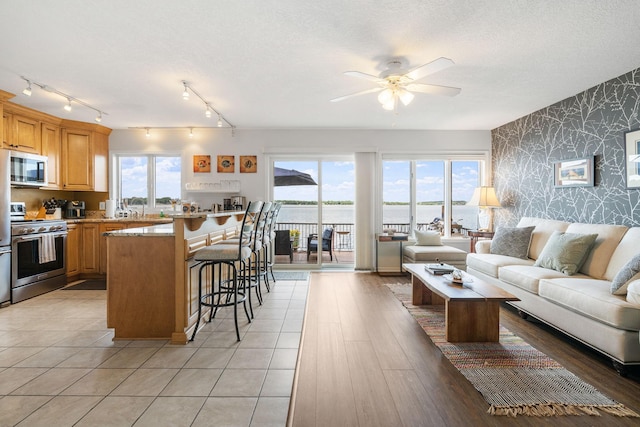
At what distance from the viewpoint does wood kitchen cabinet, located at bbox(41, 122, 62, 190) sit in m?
4.83

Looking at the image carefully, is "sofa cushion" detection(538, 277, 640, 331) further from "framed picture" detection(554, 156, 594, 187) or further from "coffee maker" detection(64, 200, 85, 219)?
"coffee maker" detection(64, 200, 85, 219)

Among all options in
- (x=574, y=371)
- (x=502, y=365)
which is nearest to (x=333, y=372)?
(x=502, y=365)

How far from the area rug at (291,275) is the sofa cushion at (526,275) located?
2.90 meters

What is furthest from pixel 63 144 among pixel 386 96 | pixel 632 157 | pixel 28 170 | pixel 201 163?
pixel 632 157

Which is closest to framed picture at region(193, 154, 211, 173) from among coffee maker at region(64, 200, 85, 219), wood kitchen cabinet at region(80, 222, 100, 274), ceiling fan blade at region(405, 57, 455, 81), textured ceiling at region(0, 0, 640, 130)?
textured ceiling at region(0, 0, 640, 130)

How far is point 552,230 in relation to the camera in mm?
4012

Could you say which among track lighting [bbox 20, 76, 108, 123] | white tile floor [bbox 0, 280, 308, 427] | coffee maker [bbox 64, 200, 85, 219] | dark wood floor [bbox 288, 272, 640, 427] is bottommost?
white tile floor [bbox 0, 280, 308, 427]

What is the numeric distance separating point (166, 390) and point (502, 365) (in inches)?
95.3

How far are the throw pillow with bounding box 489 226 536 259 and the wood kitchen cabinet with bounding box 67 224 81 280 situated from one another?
6.39 m

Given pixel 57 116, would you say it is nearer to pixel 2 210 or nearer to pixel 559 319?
pixel 2 210

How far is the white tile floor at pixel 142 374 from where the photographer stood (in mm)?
1846

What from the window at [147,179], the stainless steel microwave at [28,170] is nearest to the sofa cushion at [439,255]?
the window at [147,179]

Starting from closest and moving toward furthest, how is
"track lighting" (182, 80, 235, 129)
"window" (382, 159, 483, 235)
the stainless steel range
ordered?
"track lighting" (182, 80, 235, 129) → the stainless steel range → "window" (382, 159, 483, 235)

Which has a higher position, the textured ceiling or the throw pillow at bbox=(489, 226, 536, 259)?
the textured ceiling
